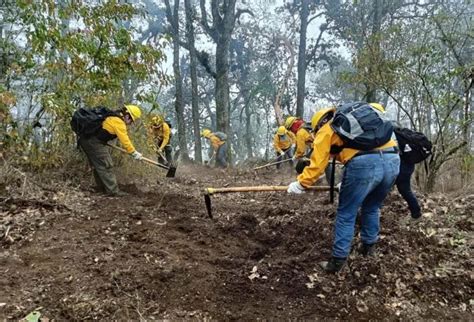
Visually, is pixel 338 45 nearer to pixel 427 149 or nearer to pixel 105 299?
pixel 427 149

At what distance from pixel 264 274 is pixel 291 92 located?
19833 millimetres

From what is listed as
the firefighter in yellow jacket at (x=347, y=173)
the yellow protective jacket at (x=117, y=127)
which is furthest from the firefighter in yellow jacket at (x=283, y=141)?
the firefighter in yellow jacket at (x=347, y=173)

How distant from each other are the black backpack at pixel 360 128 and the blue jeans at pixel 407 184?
1506mm

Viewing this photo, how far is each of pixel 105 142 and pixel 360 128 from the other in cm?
460

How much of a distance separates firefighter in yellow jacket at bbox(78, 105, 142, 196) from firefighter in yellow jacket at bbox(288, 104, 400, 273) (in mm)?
3491

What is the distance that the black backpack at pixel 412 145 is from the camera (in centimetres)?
514

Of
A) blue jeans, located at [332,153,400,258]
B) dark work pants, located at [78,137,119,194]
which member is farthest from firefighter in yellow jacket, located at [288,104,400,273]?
dark work pants, located at [78,137,119,194]

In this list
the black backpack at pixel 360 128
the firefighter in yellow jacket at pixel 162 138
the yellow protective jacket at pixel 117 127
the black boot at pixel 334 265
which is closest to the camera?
the black backpack at pixel 360 128

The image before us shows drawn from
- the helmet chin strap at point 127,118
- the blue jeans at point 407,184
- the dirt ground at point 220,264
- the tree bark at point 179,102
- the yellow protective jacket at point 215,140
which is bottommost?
the dirt ground at point 220,264

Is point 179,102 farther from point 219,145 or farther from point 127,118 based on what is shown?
point 127,118

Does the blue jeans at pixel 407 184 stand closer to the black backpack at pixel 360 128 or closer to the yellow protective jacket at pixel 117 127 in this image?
the black backpack at pixel 360 128

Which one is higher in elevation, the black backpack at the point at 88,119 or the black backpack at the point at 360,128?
the black backpack at the point at 88,119

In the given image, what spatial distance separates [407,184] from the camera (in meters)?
Result: 5.32

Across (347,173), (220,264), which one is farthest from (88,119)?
(347,173)
